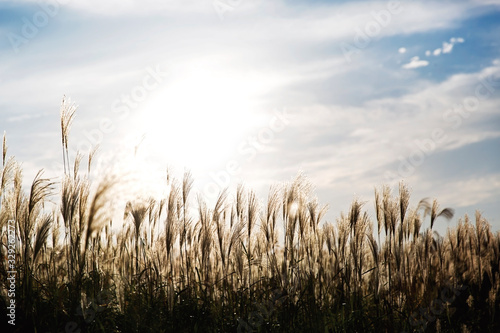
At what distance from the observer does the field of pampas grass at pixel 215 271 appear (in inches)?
159

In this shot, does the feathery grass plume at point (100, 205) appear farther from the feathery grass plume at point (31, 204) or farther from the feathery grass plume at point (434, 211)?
the feathery grass plume at point (434, 211)

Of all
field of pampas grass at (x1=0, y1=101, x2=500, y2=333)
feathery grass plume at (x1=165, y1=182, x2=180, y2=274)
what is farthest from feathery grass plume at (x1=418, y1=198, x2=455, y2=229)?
feathery grass plume at (x1=165, y1=182, x2=180, y2=274)

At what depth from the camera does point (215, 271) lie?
5.33 metres

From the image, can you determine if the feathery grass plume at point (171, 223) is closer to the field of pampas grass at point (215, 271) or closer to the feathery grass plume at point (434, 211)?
the field of pampas grass at point (215, 271)

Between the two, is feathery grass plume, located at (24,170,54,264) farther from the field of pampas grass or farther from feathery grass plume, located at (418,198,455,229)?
feathery grass plume, located at (418,198,455,229)

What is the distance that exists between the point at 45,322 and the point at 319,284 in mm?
2675

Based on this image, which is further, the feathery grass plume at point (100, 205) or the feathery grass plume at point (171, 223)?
the feathery grass plume at point (171, 223)

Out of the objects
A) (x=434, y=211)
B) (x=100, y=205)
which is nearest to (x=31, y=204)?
(x=100, y=205)

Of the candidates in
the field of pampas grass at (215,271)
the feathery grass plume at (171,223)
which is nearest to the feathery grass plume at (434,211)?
the field of pampas grass at (215,271)

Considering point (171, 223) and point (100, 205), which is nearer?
point (100, 205)

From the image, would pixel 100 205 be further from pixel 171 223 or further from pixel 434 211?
pixel 434 211

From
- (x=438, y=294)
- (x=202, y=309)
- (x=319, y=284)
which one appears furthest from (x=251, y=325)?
(x=438, y=294)

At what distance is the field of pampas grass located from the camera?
4031mm

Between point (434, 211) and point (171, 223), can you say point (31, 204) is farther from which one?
point (434, 211)
